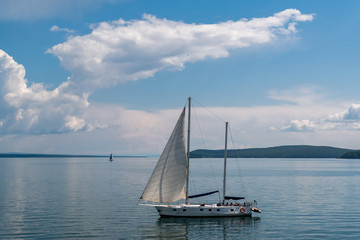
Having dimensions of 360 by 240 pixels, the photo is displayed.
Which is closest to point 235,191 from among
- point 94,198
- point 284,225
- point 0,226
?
point 94,198

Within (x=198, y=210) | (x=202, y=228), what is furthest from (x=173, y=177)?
(x=202, y=228)

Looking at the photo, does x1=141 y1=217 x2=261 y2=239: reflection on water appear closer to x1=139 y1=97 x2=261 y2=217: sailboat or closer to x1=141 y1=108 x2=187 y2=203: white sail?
x1=139 y1=97 x2=261 y2=217: sailboat

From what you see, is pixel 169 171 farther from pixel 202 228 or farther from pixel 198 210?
pixel 202 228

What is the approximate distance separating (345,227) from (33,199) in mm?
60368

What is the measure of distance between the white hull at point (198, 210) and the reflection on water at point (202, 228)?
0.75m

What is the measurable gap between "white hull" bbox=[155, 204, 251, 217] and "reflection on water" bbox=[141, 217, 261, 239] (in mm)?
755

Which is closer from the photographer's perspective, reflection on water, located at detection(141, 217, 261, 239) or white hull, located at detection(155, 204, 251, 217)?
reflection on water, located at detection(141, 217, 261, 239)

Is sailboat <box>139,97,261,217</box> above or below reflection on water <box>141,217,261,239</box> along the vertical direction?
above

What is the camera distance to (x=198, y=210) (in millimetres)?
57156

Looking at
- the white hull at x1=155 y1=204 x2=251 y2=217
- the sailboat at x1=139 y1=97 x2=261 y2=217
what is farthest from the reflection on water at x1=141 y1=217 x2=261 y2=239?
the sailboat at x1=139 y1=97 x2=261 y2=217

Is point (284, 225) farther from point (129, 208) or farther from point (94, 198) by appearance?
point (94, 198)

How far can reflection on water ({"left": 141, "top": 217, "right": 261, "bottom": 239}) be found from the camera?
48.0 meters

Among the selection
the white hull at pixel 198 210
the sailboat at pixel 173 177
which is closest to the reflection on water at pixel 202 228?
the white hull at pixel 198 210

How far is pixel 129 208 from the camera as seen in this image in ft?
220
